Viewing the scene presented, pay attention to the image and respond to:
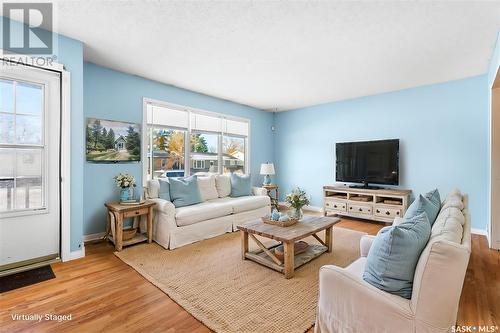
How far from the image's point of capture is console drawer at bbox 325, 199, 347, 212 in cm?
489

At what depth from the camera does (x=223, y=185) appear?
4.71 meters

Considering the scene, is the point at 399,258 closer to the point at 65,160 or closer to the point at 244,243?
the point at 244,243

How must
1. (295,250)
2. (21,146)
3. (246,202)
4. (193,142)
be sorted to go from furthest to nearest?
(193,142) < (246,202) < (295,250) < (21,146)

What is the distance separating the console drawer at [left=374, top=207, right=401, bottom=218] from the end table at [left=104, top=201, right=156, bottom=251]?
12.7ft

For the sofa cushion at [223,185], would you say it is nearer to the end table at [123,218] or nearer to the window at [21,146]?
the end table at [123,218]

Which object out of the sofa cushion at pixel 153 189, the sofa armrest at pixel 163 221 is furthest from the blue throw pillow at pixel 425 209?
the sofa cushion at pixel 153 189

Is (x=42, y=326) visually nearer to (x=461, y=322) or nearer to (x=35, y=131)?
(x=35, y=131)

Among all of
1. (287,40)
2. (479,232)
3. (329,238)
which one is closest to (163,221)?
(329,238)

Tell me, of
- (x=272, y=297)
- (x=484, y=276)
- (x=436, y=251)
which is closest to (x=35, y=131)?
(x=272, y=297)

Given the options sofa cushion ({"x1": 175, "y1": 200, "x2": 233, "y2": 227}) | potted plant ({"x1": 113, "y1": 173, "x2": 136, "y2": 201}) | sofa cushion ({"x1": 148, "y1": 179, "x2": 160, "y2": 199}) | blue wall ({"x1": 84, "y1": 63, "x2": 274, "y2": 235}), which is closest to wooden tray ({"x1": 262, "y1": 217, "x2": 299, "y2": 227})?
sofa cushion ({"x1": 175, "y1": 200, "x2": 233, "y2": 227})

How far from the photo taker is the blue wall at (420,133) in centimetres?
393

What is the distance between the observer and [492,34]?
262 cm

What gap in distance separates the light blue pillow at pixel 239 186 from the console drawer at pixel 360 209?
202cm

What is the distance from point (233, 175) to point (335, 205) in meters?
2.18
